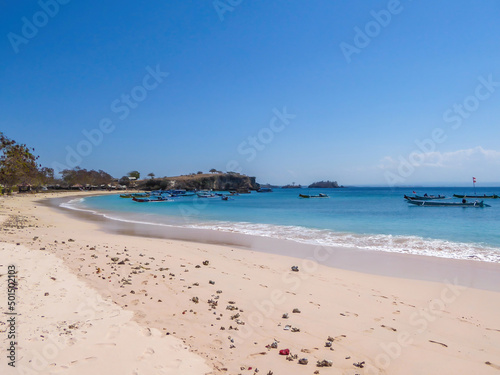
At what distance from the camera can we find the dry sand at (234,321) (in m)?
4.21

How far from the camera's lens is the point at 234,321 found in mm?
5578

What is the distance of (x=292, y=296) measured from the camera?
7344mm

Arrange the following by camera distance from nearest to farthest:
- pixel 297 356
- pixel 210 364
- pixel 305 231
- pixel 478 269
→ pixel 210 364 < pixel 297 356 < pixel 478 269 < pixel 305 231

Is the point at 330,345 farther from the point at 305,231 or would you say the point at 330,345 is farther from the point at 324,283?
the point at 305,231

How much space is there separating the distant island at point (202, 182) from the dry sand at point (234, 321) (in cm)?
13170

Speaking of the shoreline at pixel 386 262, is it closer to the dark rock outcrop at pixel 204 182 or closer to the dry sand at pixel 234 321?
the dry sand at pixel 234 321

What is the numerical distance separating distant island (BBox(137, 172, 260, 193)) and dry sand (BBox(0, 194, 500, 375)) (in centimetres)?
13170

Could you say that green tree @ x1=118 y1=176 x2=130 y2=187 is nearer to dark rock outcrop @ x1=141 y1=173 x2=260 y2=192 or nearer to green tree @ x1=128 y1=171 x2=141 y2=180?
green tree @ x1=128 y1=171 x2=141 y2=180

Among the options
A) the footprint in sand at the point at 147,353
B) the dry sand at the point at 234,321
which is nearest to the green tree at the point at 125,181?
the dry sand at the point at 234,321

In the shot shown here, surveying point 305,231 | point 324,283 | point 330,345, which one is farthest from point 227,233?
point 330,345

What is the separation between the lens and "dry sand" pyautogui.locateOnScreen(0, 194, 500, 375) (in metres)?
4.21

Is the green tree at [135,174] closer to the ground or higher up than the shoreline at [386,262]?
higher up

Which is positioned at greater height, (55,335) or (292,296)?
(55,335)

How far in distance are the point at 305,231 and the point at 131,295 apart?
620 inches
